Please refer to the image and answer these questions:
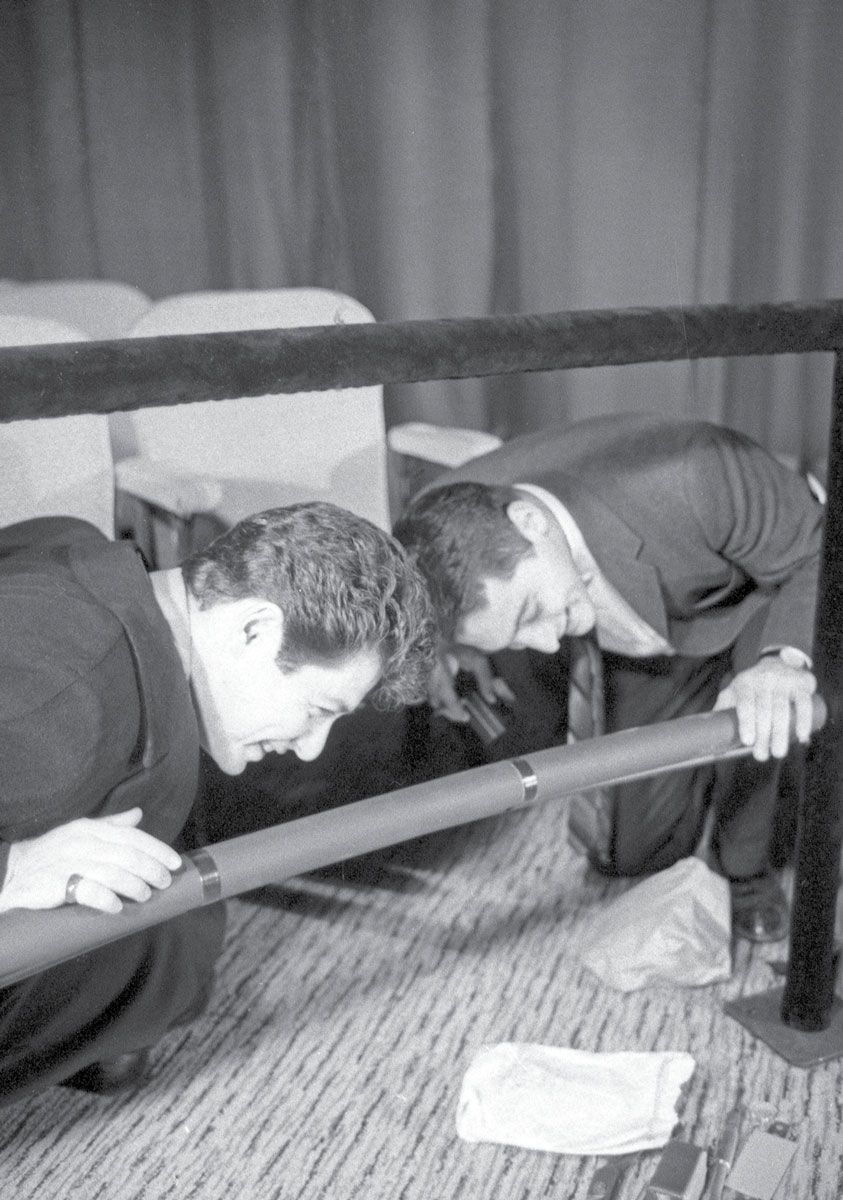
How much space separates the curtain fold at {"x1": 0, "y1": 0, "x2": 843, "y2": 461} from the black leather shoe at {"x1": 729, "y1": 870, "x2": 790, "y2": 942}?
2.13 feet

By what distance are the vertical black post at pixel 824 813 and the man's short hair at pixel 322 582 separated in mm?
307

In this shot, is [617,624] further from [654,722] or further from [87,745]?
[87,745]

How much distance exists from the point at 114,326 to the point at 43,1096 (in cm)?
116

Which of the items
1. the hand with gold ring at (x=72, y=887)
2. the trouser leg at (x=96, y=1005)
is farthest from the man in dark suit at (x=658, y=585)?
the hand with gold ring at (x=72, y=887)

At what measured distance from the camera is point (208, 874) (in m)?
0.66

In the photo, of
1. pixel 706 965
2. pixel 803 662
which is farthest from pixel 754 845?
pixel 803 662

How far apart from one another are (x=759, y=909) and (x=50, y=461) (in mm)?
848

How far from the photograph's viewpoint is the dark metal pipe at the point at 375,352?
1.88 ft

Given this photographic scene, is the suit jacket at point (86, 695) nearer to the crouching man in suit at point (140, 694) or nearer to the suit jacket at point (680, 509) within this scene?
the crouching man in suit at point (140, 694)

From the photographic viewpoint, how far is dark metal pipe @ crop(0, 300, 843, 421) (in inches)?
22.5

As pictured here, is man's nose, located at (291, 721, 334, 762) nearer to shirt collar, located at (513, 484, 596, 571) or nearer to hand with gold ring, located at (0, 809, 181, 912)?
hand with gold ring, located at (0, 809, 181, 912)

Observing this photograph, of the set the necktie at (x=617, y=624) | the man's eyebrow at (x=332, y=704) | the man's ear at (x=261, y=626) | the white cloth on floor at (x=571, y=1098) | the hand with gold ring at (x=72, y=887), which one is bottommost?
the white cloth on floor at (x=571, y=1098)

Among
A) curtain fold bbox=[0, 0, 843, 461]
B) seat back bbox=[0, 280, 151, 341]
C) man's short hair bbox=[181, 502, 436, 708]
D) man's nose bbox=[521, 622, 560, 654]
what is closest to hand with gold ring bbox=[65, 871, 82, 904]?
man's short hair bbox=[181, 502, 436, 708]

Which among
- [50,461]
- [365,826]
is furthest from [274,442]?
[365,826]
